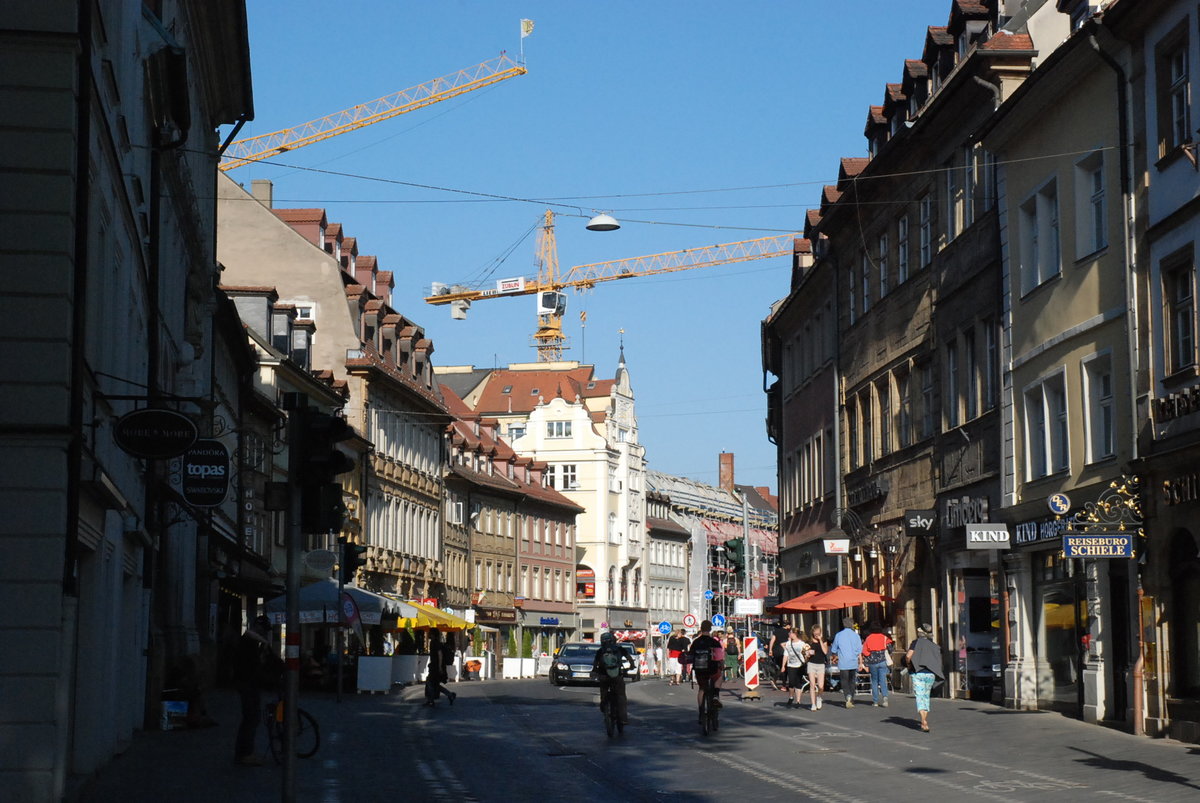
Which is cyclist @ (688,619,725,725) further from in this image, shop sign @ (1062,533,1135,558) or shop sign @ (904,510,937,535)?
shop sign @ (904,510,937,535)

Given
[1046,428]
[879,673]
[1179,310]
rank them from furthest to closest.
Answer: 1. [879,673]
2. [1046,428]
3. [1179,310]

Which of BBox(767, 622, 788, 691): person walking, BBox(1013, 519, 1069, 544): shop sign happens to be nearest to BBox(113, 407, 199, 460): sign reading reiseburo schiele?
BBox(1013, 519, 1069, 544): shop sign

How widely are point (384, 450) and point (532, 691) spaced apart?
83.5 feet

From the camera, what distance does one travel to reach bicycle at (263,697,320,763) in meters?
21.3

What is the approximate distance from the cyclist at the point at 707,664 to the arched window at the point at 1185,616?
6561 mm

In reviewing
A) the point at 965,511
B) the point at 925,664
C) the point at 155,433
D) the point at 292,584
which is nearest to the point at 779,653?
the point at 965,511

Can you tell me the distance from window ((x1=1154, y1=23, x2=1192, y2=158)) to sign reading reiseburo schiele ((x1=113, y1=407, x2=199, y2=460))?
1436cm

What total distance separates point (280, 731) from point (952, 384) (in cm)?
2052

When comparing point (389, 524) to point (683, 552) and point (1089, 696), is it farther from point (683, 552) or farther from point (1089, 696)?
point (683, 552)

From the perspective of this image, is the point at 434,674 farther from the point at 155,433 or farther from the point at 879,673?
the point at 155,433

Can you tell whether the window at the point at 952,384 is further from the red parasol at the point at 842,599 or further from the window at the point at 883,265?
the window at the point at 883,265

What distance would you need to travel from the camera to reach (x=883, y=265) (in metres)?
44.9

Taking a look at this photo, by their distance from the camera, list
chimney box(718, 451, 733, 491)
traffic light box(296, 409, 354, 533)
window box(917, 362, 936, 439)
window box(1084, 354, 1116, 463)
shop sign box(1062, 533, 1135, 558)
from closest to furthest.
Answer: traffic light box(296, 409, 354, 533), shop sign box(1062, 533, 1135, 558), window box(1084, 354, 1116, 463), window box(917, 362, 936, 439), chimney box(718, 451, 733, 491)

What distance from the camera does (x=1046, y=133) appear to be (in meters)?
30.7
